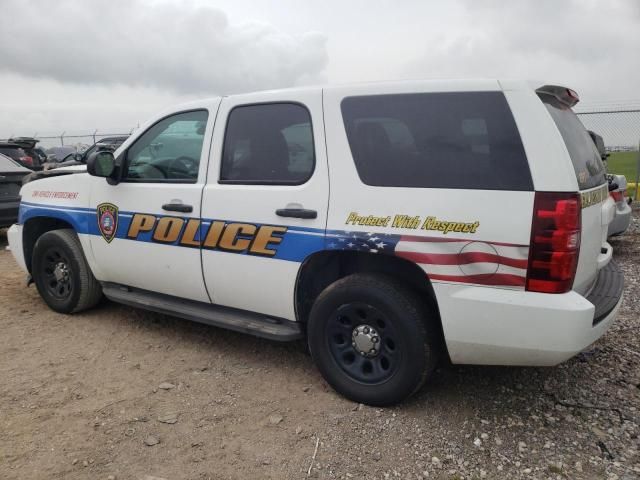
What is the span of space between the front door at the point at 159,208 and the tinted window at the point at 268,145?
214 millimetres

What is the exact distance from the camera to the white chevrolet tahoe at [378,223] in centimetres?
254

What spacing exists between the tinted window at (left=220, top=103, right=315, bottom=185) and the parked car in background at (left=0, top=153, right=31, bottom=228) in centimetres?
578

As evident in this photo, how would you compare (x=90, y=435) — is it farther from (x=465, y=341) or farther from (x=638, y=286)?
(x=638, y=286)

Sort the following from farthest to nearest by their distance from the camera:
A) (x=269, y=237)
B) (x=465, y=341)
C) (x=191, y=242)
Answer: (x=191, y=242) → (x=269, y=237) → (x=465, y=341)

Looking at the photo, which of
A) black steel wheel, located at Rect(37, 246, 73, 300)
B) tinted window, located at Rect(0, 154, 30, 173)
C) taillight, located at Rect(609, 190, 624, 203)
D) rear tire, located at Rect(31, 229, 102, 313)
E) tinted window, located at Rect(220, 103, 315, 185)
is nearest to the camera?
tinted window, located at Rect(220, 103, 315, 185)

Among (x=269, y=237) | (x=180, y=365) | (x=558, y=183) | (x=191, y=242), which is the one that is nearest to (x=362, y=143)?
(x=269, y=237)

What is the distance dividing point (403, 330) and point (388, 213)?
0.65 meters

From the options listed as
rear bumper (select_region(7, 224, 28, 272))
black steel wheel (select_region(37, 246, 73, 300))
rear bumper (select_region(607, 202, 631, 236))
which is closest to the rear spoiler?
rear bumper (select_region(607, 202, 631, 236))

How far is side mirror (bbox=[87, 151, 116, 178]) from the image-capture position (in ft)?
12.8

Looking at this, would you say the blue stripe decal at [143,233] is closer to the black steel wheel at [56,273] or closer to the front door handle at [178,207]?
the front door handle at [178,207]

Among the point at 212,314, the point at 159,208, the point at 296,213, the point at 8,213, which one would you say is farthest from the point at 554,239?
the point at 8,213

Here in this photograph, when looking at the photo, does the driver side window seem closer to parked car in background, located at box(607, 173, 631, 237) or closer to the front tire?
the front tire

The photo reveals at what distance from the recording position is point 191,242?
11.9 ft

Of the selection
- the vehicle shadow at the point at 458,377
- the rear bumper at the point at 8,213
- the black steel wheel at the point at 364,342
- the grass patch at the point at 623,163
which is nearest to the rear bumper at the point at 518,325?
the black steel wheel at the point at 364,342
